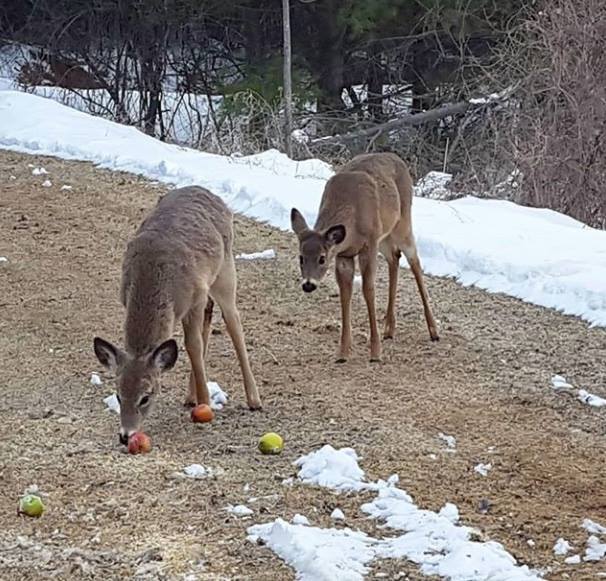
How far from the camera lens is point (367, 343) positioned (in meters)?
7.99

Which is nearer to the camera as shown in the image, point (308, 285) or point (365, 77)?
→ point (308, 285)

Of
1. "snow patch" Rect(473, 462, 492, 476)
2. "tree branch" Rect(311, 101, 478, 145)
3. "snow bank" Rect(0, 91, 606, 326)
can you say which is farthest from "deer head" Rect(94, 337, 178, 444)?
"tree branch" Rect(311, 101, 478, 145)

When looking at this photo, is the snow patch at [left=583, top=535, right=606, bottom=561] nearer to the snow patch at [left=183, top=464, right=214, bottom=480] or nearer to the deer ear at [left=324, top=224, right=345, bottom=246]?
the snow patch at [left=183, top=464, right=214, bottom=480]

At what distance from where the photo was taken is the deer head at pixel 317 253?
24.1ft

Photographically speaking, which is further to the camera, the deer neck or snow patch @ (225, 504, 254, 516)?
the deer neck

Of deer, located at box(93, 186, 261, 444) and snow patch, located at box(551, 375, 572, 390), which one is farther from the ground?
deer, located at box(93, 186, 261, 444)

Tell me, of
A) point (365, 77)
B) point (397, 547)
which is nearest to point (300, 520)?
point (397, 547)

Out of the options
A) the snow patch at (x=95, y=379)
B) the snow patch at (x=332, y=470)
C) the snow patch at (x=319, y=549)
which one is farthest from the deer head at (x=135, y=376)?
the snow patch at (x=95, y=379)

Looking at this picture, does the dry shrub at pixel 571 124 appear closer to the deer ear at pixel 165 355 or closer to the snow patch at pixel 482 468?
the snow patch at pixel 482 468

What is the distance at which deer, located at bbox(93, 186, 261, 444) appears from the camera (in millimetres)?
5801

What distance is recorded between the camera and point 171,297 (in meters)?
6.13

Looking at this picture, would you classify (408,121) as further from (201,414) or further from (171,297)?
(171,297)

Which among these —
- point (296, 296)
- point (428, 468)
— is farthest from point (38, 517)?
point (296, 296)

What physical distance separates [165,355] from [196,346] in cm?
65
